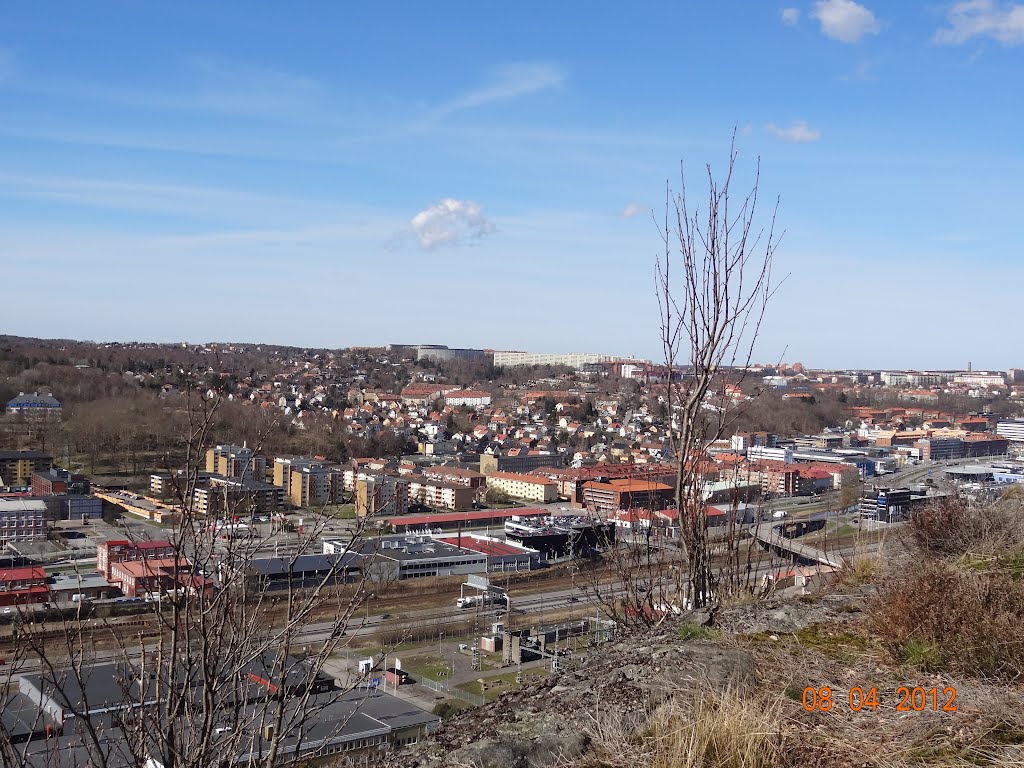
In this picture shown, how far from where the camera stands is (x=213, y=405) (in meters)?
1.54

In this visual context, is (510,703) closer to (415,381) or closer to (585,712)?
(585,712)

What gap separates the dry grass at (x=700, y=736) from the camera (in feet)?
3.95

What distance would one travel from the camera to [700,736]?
1.24 metres

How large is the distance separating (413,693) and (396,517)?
1207 cm

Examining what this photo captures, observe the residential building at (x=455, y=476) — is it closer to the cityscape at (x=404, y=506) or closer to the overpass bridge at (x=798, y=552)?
the cityscape at (x=404, y=506)

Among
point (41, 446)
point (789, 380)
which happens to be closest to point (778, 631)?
point (41, 446)

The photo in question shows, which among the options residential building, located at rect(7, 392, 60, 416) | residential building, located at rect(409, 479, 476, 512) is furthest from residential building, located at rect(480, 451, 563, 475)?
residential building, located at rect(7, 392, 60, 416)

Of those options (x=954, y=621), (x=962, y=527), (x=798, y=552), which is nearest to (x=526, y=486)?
(x=798, y=552)

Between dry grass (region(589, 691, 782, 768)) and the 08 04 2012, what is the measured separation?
0.11m

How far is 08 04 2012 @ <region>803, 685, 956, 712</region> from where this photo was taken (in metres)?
1.41

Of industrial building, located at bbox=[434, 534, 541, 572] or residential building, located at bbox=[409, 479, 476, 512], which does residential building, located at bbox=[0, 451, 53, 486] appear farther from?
industrial building, located at bbox=[434, 534, 541, 572]

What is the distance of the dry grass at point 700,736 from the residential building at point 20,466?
2370 cm

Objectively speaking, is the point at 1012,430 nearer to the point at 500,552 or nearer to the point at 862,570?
the point at 500,552

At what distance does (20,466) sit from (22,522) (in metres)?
6.34
